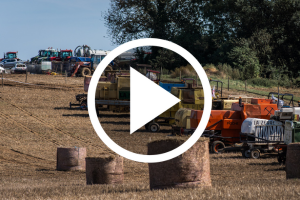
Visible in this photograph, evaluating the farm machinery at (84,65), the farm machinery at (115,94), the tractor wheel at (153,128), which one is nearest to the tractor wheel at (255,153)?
the tractor wheel at (153,128)

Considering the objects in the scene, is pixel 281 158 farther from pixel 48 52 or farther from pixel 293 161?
pixel 48 52

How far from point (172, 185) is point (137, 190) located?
94 cm

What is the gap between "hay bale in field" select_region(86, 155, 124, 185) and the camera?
959 centimetres

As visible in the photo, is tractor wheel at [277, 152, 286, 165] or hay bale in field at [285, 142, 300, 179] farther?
tractor wheel at [277, 152, 286, 165]

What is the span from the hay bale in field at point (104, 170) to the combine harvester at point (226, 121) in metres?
6.13

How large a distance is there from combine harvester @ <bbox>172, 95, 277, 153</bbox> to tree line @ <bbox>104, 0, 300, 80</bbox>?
1084 inches

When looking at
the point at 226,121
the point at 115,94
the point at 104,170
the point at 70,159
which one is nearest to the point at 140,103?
the point at 104,170

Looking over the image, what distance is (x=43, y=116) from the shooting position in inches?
908

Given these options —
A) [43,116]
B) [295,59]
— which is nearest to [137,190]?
[43,116]

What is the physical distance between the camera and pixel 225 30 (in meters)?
49.6

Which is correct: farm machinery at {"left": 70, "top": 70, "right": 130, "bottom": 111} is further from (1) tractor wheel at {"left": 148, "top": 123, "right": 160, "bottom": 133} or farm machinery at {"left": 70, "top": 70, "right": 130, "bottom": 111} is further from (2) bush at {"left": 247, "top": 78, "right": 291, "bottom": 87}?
(2) bush at {"left": 247, "top": 78, "right": 291, "bottom": 87}

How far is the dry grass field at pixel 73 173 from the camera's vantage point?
660 centimetres

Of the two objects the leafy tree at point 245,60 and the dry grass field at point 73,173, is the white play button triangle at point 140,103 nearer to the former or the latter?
the dry grass field at point 73,173

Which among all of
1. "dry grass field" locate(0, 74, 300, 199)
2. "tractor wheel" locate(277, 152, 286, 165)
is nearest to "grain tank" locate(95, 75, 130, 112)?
"dry grass field" locate(0, 74, 300, 199)
